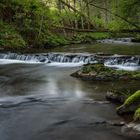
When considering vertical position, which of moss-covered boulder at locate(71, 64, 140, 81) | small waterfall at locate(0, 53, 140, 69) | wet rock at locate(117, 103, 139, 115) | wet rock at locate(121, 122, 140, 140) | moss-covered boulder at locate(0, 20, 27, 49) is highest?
moss-covered boulder at locate(0, 20, 27, 49)

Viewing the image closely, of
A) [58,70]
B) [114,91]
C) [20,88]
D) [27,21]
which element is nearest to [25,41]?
[27,21]

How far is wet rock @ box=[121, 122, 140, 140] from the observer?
771 cm

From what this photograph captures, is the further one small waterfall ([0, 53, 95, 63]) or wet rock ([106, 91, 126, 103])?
small waterfall ([0, 53, 95, 63])

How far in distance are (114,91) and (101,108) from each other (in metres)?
1.19

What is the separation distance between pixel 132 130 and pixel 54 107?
11.2ft

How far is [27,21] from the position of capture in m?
30.2

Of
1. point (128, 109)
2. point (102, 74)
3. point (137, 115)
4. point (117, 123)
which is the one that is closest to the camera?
point (137, 115)

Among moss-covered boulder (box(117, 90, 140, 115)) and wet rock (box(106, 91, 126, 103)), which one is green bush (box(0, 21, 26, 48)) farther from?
moss-covered boulder (box(117, 90, 140, 115))

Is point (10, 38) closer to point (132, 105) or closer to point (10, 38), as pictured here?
point (10, 38)

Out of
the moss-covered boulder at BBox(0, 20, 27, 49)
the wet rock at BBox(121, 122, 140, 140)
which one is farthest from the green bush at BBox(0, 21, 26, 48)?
the wet rock at BBox(121, 122, 140, 140)

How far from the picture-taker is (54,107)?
1073 cm

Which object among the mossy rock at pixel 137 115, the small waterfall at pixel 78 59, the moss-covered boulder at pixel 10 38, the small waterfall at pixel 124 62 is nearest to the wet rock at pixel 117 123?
the mossy rock at pixel 137 115

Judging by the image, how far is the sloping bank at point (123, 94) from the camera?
8178 millimetres

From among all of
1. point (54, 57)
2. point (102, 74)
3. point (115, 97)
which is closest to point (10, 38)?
point (54, 57)
